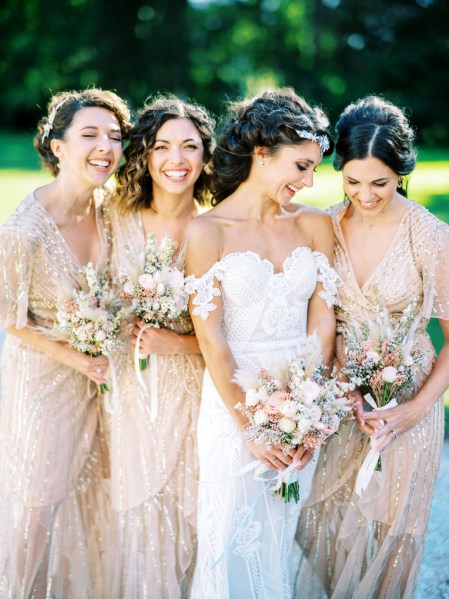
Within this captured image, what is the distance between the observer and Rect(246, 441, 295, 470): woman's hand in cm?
375

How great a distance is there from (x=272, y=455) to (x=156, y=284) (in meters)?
1.05

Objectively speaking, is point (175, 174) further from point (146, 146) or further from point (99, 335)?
point (99, 335)

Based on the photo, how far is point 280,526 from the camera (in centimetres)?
403

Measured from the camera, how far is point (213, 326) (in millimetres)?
3848

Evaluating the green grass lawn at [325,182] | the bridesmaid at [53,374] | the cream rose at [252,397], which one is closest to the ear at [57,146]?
the bridesmaid at [53,374]

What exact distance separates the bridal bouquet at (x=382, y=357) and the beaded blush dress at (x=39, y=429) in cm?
157

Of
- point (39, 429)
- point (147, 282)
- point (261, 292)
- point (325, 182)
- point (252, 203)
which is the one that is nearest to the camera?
point (147, 282)

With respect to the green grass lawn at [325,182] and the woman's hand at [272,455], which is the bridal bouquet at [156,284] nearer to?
the woman's hand at [272,455]

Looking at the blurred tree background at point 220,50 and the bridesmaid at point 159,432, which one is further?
the blurred tree background at point 220,50

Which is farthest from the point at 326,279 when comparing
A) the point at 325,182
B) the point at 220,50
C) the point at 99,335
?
the point at 220,50

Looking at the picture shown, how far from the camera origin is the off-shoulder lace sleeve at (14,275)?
Answer: 4070mm

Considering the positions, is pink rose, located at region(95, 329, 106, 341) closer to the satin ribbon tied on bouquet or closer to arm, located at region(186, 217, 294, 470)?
arm, located at region(186, 217, 294, 470)

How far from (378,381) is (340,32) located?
40.8m

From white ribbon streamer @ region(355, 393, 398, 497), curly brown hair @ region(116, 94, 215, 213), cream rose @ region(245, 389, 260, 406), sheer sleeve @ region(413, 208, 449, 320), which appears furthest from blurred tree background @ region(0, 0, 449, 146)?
cream rose @ region(245, 389, 260, 406)
